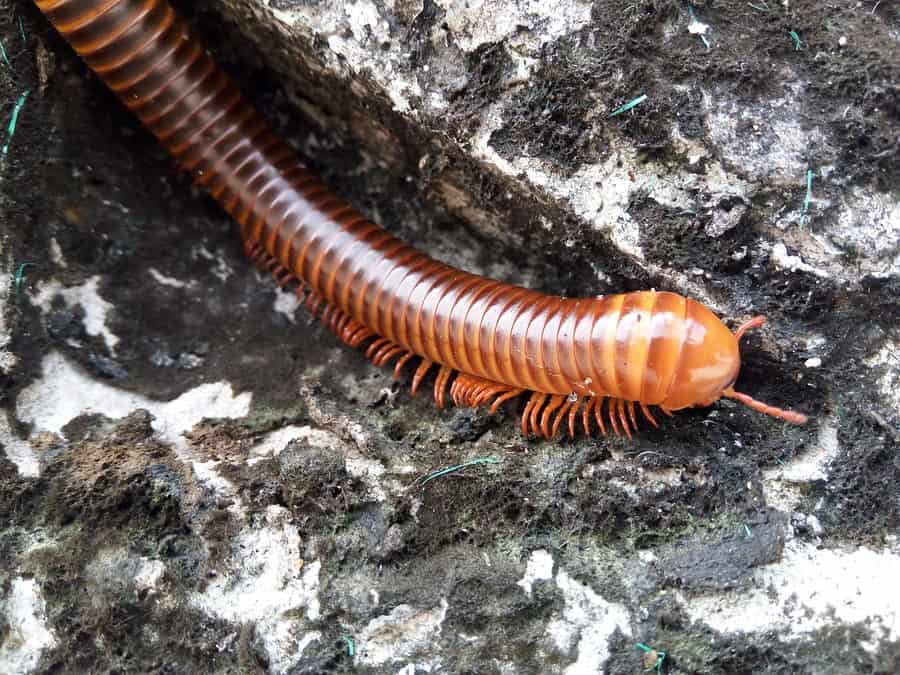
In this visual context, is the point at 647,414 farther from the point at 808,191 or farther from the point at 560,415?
the point at 808,191

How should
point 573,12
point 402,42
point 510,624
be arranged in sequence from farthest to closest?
point 402,42 → point 573,12 → point 510,624

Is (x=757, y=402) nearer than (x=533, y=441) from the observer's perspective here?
Yes

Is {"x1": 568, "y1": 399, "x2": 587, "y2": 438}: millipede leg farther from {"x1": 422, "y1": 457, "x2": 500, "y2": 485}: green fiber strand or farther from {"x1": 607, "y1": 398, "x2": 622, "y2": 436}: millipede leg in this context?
{"x1": 422, "y1": 457, "x2": 500, "y2": 485}: green fiber strand

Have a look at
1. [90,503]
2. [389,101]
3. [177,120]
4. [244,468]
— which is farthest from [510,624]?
[177,120]

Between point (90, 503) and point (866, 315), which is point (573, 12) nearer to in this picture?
point (866, 315)

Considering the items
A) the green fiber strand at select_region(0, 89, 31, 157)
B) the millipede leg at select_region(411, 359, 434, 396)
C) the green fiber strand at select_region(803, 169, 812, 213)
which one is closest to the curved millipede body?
the millipede leg at select_region(411, 359, 434, 396)

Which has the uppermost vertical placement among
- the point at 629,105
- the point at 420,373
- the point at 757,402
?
the point at 629,105

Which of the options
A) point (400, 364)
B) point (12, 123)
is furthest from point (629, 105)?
point (12, 123)

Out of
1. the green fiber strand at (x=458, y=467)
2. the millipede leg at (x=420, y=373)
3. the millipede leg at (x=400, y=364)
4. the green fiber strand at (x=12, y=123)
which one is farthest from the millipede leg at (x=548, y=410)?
the green fiber strand at (x=12, y=123)
